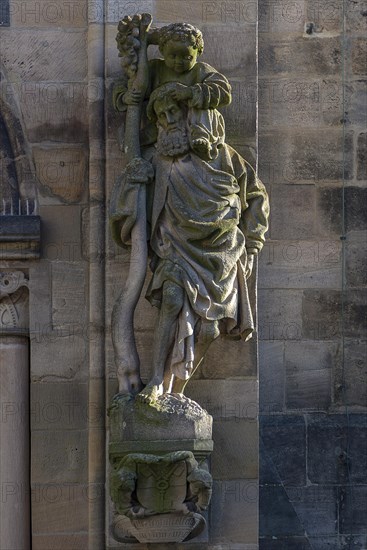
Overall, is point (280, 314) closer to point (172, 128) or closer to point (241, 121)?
point (241, 121)

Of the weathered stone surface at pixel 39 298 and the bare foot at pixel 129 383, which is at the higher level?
the weathered stone surface at pixel 39 298

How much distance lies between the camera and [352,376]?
33.5ft

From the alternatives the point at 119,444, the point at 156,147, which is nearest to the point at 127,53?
the point at 156,147

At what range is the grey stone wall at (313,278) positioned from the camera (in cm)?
1016

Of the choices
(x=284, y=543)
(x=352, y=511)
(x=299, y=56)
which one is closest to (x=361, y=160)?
(x=299, y=56)

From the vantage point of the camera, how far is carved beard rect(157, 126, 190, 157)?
9.24 metres

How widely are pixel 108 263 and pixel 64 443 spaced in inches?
37.8

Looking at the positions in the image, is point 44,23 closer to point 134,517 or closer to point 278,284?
point 278,284

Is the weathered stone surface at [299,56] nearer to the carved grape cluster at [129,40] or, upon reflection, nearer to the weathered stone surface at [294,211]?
the weathered stone surface at [294,211]

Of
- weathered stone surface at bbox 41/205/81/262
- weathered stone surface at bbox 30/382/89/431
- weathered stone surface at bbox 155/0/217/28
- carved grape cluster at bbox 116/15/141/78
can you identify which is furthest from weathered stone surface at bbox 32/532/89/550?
weathered stone surface at bbox 155/0/217/28

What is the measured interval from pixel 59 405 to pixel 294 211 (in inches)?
64.7

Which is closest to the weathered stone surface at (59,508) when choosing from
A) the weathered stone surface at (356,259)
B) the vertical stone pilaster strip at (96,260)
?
the vertical stone pilaster strip at (96,260)

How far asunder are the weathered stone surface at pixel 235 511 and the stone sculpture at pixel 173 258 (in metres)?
0.33

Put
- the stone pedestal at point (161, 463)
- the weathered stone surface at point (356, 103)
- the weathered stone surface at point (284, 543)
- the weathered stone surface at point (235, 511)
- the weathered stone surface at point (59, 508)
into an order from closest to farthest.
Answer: the stone pedestal at point (161, 463)
the weathered stone surface at point (235, 511)
the weathered stone surface at point (59, 508)
the weathered stone surface at point (284, 543)
the weathered stone surface at point (356, 103)
